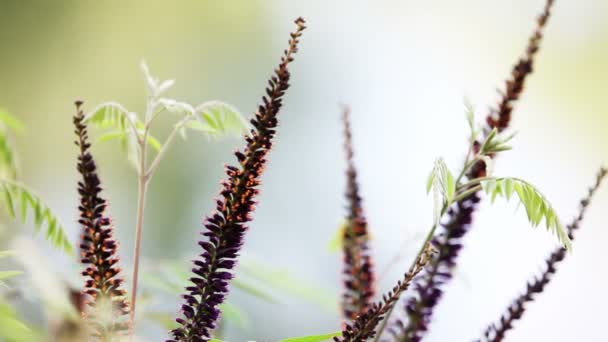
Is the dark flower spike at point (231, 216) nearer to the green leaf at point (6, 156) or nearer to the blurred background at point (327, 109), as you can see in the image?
the green leaf at point (6, 156)

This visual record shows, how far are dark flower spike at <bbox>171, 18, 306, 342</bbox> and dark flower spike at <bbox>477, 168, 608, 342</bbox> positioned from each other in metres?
0.13

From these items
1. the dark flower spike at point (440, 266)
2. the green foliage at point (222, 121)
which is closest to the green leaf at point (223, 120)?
the green foliage at point (222, 121)

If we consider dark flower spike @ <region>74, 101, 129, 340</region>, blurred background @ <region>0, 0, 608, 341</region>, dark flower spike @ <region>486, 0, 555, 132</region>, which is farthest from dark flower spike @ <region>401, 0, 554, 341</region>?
blurred background @ <region>0, 0, 608, 341</region>

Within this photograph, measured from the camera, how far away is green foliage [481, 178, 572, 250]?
0.87 ft

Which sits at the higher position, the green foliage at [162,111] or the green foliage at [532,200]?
the green foliage at [162,111]

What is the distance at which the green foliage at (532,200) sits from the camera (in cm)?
26

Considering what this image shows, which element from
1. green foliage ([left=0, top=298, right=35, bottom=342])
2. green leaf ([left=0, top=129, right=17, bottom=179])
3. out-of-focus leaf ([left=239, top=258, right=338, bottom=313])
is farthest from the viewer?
out-of-focus leaf ([left=239, top=258, right=338, bottom=313])

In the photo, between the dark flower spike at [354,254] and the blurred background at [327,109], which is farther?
the blurred background at [327,109]

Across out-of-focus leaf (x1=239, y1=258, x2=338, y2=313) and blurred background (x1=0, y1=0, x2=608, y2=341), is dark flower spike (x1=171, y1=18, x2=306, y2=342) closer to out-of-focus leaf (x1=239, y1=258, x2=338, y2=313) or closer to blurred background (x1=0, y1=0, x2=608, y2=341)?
out-of-focus leaf (x1=239, y1=258, x2=338, y2=313)

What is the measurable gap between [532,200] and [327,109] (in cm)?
270

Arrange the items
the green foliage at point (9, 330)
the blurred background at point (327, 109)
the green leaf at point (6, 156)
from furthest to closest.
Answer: the blurred background at point (327, 109), the green leaf at point (6, 156), the green foliage at point (9, 330)

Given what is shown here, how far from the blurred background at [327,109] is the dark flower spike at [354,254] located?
197cm

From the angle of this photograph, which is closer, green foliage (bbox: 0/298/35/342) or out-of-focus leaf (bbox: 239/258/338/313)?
green foliage (bbox: 0/298/35/342)

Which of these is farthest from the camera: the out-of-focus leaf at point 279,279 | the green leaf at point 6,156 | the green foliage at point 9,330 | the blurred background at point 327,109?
the blurred background at point 327,109
